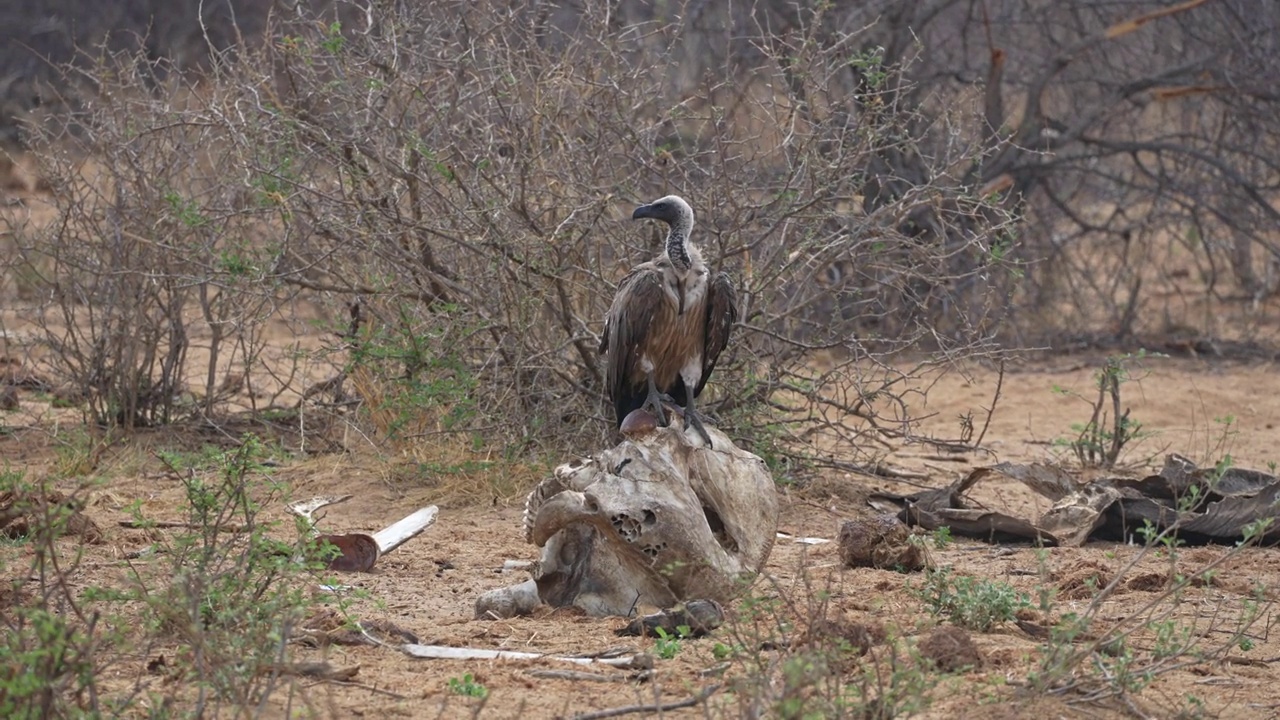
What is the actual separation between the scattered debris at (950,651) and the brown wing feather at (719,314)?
1954 mm

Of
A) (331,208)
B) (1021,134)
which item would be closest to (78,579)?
(331,208)

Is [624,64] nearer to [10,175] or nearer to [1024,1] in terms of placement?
[1024,1]

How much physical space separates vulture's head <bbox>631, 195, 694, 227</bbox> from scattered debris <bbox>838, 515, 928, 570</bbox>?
1191 mm

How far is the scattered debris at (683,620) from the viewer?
400cm

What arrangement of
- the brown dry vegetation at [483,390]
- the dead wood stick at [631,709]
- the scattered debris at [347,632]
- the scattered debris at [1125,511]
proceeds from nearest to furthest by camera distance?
the dead wood stick at [631,709]
the brown dry vegetation at [483,390]
the scattered debris at [347,632]
the scattered debris at [1125,511]

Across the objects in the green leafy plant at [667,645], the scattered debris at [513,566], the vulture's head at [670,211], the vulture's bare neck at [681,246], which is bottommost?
the scattered debris at [513,566]

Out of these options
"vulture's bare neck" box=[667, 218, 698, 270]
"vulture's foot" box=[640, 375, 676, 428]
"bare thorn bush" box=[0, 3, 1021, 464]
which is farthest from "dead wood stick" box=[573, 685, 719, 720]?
"bare thorn bush" box=[0, 3, 1021, 464]

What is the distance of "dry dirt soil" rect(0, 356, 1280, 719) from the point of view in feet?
11.6

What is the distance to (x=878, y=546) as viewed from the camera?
5098 millimetres

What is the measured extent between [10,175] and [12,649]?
554 inches

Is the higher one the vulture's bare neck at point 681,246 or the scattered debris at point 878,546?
the vulture's bare neck at point 681,246

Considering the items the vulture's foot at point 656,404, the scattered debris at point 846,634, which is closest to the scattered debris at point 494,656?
the scattered debris at point 846,634

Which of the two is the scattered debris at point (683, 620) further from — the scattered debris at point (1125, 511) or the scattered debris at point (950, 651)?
the scattered debris at point (1125, 511)

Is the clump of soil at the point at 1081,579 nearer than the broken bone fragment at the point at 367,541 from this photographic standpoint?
Yes
